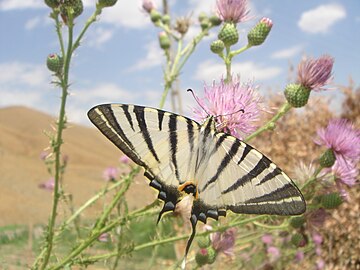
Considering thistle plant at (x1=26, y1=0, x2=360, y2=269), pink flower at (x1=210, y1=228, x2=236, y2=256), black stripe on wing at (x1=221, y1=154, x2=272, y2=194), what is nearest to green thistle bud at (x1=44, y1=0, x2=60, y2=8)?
thistle plant at (x1=26, y1=0, x2=360, y2=269)

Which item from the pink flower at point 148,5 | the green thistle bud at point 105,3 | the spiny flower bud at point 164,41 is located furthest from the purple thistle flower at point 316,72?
the pink flower at point 148,5

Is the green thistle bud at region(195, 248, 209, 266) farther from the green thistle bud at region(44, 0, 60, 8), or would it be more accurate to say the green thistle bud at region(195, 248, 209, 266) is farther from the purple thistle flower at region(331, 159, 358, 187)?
the green thistle bud at region(44, 0, 60, 8)

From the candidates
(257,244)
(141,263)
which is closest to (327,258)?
(257,244)

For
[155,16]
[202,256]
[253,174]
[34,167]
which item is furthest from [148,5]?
[34,167]

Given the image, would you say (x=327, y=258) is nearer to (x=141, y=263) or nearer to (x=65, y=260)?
(x=141, y=263)

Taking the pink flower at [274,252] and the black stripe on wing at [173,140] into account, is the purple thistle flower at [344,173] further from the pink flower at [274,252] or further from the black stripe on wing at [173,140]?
the pink flower at [274,252]

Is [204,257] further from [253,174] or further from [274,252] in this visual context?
[274,252]
